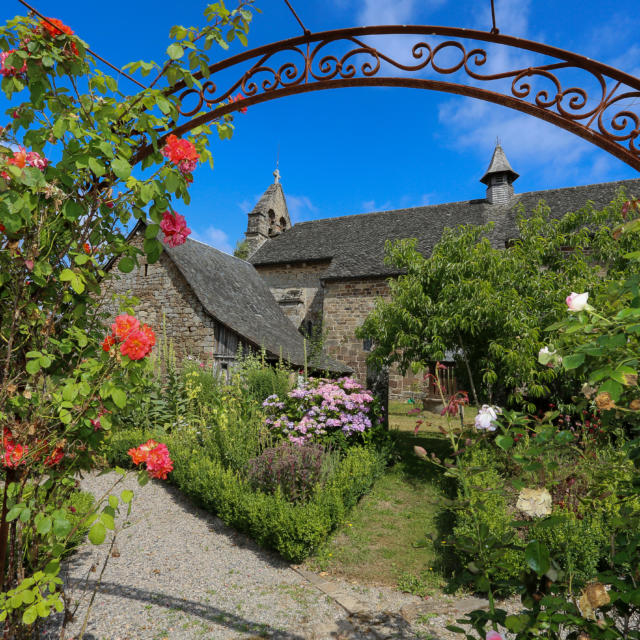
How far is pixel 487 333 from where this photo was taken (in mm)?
7684

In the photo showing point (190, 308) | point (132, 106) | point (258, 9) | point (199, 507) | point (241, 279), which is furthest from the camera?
point (241, 279)

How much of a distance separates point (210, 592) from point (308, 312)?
15.1m

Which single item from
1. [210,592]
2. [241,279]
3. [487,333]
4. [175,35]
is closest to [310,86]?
[175,35]

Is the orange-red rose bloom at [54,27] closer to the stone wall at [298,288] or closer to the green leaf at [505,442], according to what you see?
the green leaf at [505,442]

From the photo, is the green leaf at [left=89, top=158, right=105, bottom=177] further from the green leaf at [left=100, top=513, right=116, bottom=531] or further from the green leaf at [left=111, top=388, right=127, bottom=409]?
the green leaf at [left=100, top=513, right=116, bottom=531]

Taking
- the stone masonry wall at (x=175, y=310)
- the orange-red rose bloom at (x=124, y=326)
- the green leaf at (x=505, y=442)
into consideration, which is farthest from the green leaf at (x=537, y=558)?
the stone masonry wall at (x=175, y=310)

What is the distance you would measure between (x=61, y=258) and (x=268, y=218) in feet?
72.3

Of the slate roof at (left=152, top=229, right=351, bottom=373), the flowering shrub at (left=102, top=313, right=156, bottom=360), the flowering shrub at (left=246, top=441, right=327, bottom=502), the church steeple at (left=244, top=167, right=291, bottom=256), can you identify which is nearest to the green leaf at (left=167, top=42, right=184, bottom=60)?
the flowering shrub at (left=102, top=313, right=156, bottom=360)

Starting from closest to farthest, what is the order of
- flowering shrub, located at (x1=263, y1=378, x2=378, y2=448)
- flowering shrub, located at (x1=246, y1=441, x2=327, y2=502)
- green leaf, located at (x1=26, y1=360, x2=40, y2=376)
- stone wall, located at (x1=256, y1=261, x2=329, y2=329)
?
green leaf, located at (x1=26, y1=360, x2=40, y2=376) < flowering shrub, located at (x1=246, y1=441, x2=327, y2=502) < flowering shrub, located at (x1=263, y1=378, x2=378, y2=448) < stone wall, located at (x1=256, y1=261, x2=329, y2=329)

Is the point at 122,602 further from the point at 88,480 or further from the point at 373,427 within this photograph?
the point at 373,427

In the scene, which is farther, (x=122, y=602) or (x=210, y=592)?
(x=210, y=592)

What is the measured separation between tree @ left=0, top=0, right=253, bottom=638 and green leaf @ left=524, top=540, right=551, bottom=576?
1.44 meters

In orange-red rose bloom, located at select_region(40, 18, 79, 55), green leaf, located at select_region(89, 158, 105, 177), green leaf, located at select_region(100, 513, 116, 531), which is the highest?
orange-red rose bloom, located at select_region(40, 18, 79, 55)

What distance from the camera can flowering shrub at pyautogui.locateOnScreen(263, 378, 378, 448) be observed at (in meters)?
6.90
